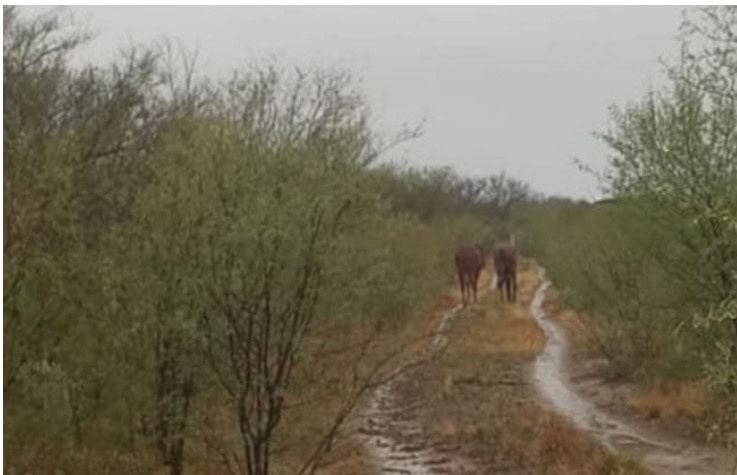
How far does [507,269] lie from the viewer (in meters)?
44.3

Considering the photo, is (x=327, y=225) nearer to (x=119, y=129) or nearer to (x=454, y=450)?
(x=119, y=129)

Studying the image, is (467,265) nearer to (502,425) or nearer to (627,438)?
(502,425)

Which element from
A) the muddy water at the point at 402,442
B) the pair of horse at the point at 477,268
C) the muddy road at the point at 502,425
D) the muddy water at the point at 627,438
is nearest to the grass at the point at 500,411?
the muddy road at the point at 502,425

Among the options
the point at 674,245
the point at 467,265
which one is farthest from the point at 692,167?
the point at 467,265

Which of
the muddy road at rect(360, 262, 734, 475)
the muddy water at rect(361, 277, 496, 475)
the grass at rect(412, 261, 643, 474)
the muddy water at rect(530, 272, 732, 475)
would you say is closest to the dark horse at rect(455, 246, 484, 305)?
the grass at rect(412, 261, 643, 474)

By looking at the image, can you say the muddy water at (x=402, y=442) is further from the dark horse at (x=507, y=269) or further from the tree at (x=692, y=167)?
the dark horse at (x=507, y=269)

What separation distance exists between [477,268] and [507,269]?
1465 millimetres

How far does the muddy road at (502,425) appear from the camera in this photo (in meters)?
16.3

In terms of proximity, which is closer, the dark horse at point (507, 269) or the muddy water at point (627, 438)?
the muddy water at point (627, 438)

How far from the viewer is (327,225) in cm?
1097

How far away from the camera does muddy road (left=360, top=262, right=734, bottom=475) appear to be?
16281 millimetres

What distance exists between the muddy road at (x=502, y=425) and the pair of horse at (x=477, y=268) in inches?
447

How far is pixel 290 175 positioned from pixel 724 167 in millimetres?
6979

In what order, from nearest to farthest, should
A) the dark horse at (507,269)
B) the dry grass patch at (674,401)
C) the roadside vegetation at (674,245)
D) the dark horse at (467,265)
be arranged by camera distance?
1. the roadside vegetation at (674,245)
2. the dry grass patch at (674,401)
3. the dark horse at (467,265)
4. the dark horse at (507,269)
